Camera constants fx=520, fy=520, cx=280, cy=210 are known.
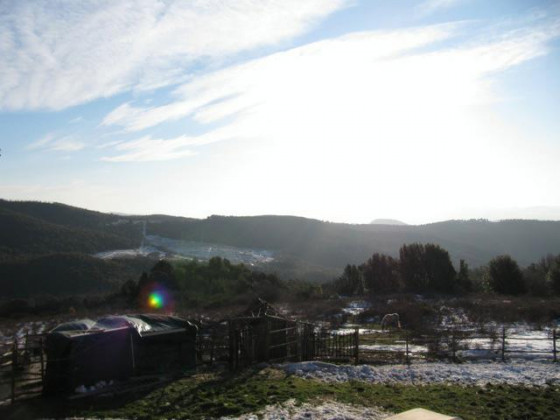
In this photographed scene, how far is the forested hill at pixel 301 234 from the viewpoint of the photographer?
10231cm

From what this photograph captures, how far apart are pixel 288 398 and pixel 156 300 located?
39.3m

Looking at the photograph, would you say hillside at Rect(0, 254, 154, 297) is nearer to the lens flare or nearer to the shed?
the lens flare

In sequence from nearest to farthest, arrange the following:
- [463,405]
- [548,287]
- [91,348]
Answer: [463,405], [91,348], [548,287]

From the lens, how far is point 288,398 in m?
15.1

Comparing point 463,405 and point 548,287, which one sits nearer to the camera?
point 463,405

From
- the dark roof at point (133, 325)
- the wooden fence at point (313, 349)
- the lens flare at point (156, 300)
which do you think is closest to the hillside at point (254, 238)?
the lens flare at point (156, 300)

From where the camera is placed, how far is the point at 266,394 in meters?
15.6

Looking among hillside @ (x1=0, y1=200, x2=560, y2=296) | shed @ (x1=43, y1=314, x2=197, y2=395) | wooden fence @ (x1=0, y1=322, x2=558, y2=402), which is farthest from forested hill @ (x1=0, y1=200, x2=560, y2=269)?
shed @ (x1=43, y1=314, x2=197, y2=395)

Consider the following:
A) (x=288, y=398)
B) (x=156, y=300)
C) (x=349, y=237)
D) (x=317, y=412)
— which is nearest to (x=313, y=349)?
(x=288, y=398)

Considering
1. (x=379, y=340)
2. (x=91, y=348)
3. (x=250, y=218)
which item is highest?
(x=250, y=218)

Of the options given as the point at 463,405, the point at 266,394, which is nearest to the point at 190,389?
the point at 266,394

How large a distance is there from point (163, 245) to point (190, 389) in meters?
104

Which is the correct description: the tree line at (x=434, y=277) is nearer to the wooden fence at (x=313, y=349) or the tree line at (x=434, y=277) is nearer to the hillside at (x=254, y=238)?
the hillside at (x=254, y=238)

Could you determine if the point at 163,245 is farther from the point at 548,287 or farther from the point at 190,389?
the point at 190,389
